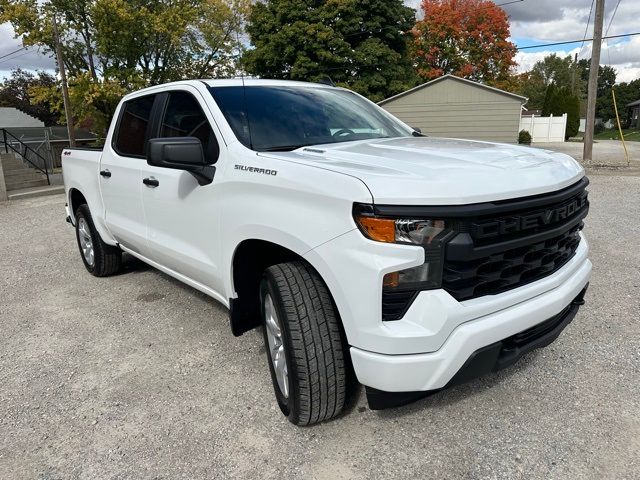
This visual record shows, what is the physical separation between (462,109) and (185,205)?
20.2 meters

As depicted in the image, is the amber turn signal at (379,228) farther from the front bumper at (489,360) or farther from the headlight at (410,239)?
the front bumper at (489,360)

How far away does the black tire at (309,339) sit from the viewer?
225 cm

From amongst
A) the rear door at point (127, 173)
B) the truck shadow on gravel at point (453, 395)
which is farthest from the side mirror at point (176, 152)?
the truck shadow on gravel at point (453, 395)

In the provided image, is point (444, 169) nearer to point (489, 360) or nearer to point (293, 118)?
point (489, 360)

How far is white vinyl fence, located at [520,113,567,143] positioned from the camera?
37375 mm

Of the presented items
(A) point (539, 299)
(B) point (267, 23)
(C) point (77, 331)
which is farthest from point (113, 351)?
(B) point (267, 23)

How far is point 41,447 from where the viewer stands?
2.51 meters

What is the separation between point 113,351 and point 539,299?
9.42ft

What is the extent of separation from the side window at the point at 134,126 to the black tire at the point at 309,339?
2.15 metres

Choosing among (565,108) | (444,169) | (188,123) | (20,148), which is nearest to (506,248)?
(444,169)

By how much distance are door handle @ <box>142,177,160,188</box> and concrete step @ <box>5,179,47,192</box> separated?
14858 mm

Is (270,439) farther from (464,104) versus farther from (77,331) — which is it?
(464,104)

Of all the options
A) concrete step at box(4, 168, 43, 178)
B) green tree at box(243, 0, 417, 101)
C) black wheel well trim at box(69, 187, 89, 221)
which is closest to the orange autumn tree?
green tree at box(243, 0, 417, 101)

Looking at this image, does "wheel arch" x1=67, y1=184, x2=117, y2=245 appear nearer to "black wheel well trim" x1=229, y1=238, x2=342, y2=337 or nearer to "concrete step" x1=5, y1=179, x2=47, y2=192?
"black wheel well trim" x1=229, y1=238, x2=342, y2=337
